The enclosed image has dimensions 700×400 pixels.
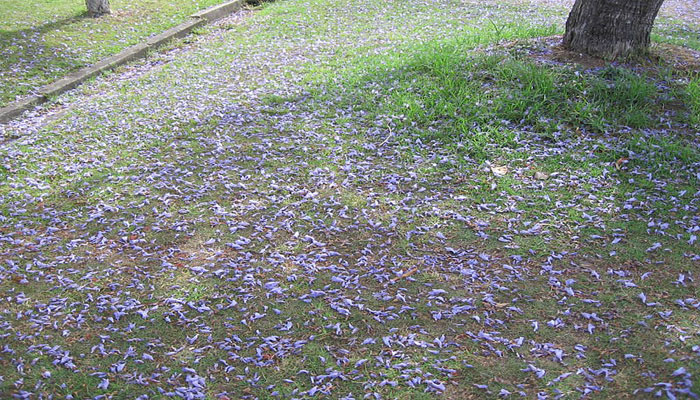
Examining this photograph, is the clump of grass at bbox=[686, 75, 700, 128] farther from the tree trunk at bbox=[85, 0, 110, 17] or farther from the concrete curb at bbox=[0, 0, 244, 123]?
the tree trunk at bbox=[85, 0, 110, 17]

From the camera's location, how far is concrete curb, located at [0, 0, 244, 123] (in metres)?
6.07

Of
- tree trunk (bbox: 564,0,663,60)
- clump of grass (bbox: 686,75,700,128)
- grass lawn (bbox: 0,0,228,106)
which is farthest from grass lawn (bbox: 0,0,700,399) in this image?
grass lawn (bbox: 0,0,228,106)

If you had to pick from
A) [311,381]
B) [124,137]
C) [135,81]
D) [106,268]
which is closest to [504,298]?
[311,381]

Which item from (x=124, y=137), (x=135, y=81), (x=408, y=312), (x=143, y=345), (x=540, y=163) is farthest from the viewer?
(x=135, y=81)

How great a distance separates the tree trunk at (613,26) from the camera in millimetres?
5211

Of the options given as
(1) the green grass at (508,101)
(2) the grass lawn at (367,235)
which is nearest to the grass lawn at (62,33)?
(2) the grass lawn at (367,235)

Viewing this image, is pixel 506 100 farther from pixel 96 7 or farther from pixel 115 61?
pixel 96 7

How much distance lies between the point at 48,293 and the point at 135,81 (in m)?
4.18

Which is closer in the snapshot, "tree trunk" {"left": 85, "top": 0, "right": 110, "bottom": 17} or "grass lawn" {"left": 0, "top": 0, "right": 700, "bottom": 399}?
"grass lawn" {"left": 0, "top": 0, "right": 700, "bottom": 399}

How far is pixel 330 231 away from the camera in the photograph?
12.8ft

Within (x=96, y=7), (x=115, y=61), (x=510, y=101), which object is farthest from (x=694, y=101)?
(x=96, y=7)

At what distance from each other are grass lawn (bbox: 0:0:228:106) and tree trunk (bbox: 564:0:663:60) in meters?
6.26

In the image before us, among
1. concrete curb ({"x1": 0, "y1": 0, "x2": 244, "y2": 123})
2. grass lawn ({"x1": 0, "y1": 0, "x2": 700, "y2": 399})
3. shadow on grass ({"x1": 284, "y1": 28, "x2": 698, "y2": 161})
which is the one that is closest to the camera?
grass lawn ({"x1": 0, "y1": 0, "x2": 700, "y2": 399})

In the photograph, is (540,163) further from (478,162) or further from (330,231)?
(330,231)
